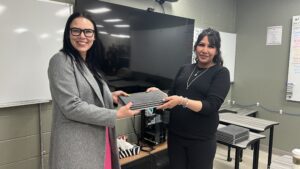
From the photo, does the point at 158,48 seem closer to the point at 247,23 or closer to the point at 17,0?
the point at 17,0

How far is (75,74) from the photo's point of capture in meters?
1.19

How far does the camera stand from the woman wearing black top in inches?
60.9

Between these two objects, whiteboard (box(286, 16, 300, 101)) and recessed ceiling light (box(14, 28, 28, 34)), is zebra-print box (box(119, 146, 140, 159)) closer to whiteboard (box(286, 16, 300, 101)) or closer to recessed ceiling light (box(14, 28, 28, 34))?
recessed ceiling light (box(14, 28, 28, 34))

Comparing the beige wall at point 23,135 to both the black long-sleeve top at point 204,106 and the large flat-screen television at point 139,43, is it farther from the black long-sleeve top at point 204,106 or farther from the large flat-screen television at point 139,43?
the black long-sleeve top at point 204,106

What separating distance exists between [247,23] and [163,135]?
2.47 m

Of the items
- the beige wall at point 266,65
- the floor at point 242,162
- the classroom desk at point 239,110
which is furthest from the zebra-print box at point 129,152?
the beige wall at point 266,65

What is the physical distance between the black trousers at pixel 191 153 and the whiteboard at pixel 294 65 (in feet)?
7.87

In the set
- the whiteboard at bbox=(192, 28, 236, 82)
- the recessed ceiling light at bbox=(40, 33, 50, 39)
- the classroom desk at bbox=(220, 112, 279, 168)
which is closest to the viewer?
the recessed ceiling light at bbox=(40, 33, 50, 39)

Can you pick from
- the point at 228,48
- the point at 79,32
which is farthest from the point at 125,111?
the point at 228,48

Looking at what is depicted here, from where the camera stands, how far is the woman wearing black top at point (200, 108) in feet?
5.08

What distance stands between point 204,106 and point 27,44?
4.57 ft

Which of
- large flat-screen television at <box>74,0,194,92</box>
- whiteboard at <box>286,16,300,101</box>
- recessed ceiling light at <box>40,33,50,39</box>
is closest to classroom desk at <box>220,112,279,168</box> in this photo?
whiteboard at <box>286,16,300,101</box>

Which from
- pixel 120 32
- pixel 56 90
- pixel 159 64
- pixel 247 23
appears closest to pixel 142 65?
pixel 159 64

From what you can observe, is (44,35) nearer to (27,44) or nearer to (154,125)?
(27,44)
